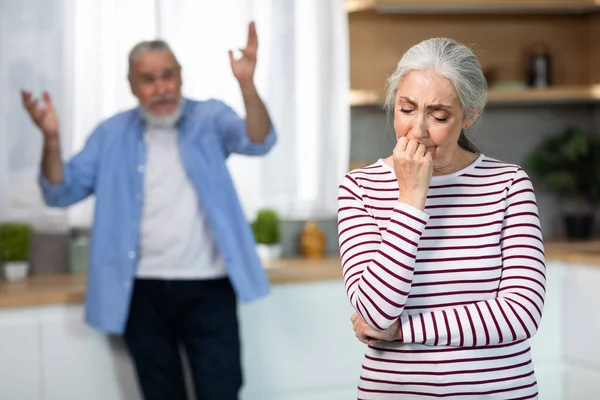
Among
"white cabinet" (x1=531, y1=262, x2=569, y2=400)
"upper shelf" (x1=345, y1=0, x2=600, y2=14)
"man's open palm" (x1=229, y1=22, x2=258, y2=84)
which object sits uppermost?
"upper shelf" (x1=345, y1=0, x2=600, y2=14)

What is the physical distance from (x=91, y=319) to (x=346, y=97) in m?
1.51

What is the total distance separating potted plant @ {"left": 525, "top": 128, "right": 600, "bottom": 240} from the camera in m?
4.18

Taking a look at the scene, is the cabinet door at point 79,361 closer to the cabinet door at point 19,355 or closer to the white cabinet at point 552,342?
the cabinet door at point 19,355

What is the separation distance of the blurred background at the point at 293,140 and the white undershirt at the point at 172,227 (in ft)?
1.28

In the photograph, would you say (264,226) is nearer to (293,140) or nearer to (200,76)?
(293,140)

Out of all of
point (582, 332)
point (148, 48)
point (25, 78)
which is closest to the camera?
point (148, 48)

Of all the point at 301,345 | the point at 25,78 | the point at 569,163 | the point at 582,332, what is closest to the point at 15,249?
the point at 25,78

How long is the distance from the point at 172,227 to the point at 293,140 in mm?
1067

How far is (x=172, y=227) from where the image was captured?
9.64 feet

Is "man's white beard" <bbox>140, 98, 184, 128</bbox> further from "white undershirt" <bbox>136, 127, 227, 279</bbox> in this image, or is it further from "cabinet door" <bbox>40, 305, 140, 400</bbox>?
"cabinet door" <bbox>40, 305, 140, 400</bbox>

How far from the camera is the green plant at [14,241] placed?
3.44m

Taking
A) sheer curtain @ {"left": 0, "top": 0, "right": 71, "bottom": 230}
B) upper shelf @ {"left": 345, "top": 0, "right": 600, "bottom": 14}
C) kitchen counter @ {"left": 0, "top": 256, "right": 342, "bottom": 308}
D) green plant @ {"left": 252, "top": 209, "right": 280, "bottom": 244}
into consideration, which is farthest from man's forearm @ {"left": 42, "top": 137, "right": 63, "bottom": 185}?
upper shelf @ {"left": 345, "top": 0, "right": 600, "bottom": 14}

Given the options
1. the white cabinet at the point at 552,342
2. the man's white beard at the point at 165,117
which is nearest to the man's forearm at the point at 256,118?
the man's white beard at the point at 165,117

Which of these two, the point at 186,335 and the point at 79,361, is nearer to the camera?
the point at 186,335
